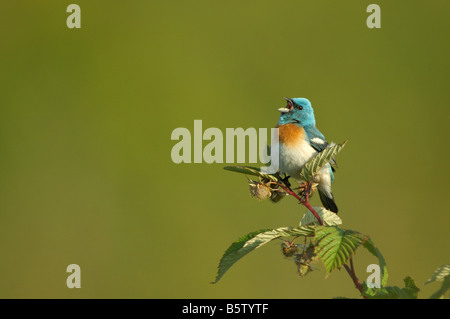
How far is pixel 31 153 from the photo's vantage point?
6.88m

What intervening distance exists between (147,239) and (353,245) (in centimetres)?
496

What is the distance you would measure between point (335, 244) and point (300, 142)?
165cm

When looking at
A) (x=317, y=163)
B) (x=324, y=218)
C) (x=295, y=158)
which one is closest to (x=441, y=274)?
(x=324, y=218)

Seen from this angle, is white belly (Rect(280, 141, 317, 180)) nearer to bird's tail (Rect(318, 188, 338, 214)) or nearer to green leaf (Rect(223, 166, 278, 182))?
bird's tail (Rect(318, 188, 338, 214))

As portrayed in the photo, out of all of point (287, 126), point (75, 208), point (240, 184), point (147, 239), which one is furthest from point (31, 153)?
point (287, 126)

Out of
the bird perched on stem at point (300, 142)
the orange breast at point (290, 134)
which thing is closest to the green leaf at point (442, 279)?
the bird perched on stem at point (300, 142)

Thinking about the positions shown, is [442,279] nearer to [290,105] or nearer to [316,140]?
[316,140]

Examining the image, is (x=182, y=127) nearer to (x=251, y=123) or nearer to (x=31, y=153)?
(x=251, y=123)

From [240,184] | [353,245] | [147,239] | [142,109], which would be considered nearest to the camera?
[353,245]

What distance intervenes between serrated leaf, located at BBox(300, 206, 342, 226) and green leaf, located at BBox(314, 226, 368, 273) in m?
0.13

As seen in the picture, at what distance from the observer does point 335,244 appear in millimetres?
1495

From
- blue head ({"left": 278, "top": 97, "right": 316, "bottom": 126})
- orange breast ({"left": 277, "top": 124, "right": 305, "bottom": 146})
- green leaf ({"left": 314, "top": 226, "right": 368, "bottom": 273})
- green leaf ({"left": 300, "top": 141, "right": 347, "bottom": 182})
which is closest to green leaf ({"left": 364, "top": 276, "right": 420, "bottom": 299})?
green leaf ({"left": 314, "top": 226, "right": 368, "bottom": 273})

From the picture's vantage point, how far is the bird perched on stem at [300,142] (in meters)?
3.02

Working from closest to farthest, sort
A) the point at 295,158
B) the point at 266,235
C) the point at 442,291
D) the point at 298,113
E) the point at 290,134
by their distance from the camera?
1. the point at 442,291
2. the point at 266,235
3. the point at 295,158
4. the point at 290,134
5. the point at 298,113
